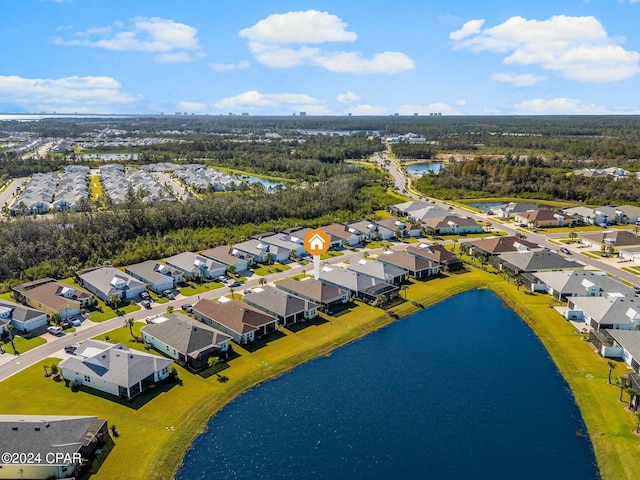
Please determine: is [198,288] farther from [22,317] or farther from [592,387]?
[592,387]

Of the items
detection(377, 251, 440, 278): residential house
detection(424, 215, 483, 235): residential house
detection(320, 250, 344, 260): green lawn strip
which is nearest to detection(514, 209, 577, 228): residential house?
detection(424, 215, 483, 235): residential house

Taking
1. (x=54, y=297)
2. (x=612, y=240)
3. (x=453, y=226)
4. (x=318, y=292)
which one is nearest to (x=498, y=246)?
(x=453, y=226)

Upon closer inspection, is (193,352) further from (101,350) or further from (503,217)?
(503,217)

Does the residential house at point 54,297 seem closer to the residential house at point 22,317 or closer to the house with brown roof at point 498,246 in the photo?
the residential house at point 22,317

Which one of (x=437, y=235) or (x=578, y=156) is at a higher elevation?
(x=578, y=156)

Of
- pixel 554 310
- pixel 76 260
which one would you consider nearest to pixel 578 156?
pixel 554 310

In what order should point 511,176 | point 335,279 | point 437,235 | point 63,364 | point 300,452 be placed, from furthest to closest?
1. point 511,176
2. point 437,235
3. point 335,279
4. point 63,364
5. point 300,452
